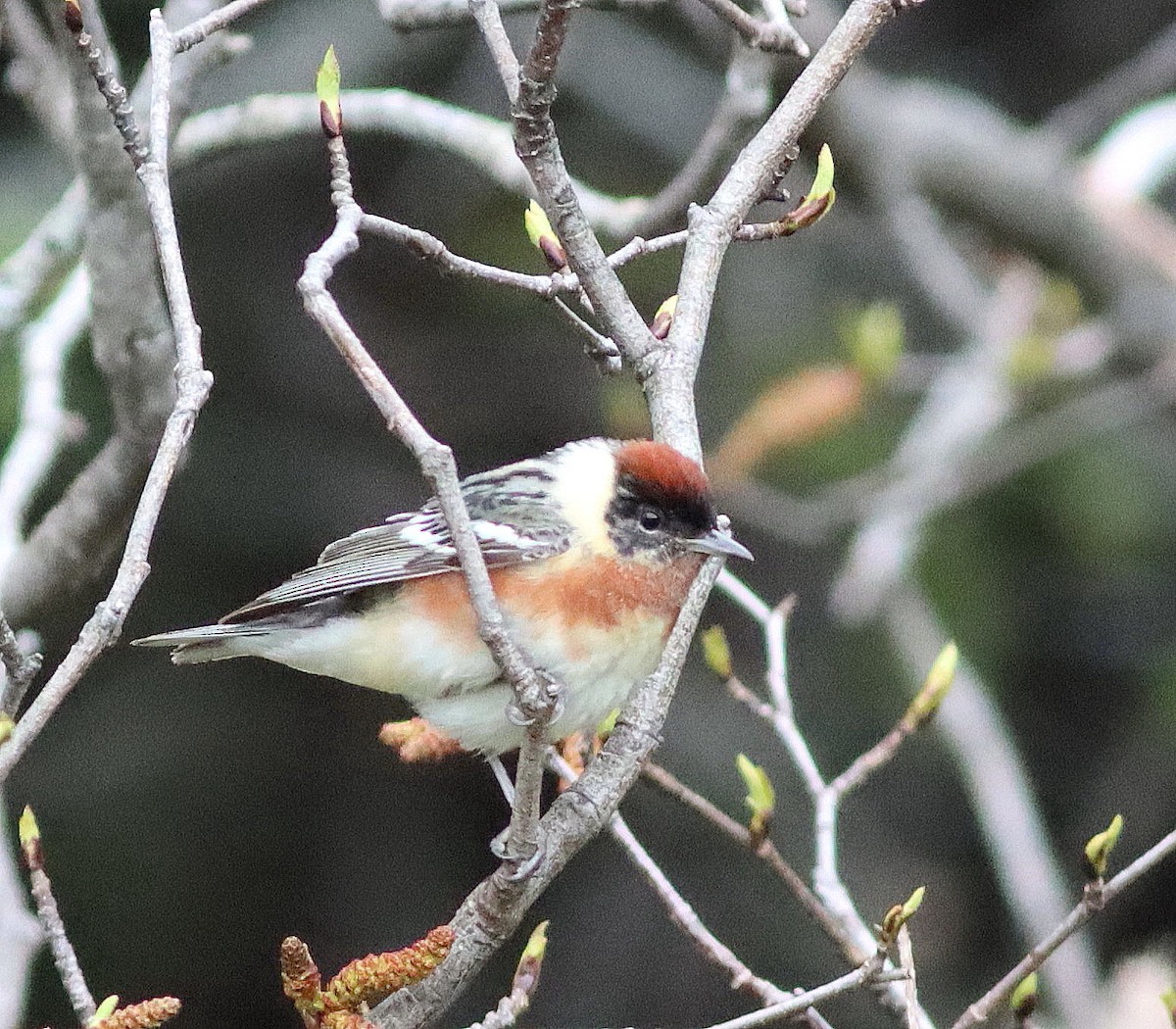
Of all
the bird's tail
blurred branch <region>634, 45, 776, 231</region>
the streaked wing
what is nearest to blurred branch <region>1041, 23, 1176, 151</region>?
blurred branch <region>634, 45, 776, 231</region>

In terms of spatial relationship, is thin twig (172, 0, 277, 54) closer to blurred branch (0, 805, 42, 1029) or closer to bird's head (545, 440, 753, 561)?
bird's head (545, 440, 753, 561)

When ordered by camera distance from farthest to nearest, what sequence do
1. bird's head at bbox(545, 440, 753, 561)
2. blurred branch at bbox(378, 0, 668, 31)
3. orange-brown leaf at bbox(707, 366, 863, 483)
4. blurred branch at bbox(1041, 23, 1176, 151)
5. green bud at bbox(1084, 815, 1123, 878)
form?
blurred branch at bbox(1041, 23, 1176, 151), orange-brown leaf at bbox(707, 366, 863, 483), blurred branch at bbox(378, 0, 668, 31), bird's head at bbox(545, 440, 753, 561), green bud at bbox(1084, 815, 1123, 878)

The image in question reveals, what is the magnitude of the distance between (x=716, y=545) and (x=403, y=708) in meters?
2.93

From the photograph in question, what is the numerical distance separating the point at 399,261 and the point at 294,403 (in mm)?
739

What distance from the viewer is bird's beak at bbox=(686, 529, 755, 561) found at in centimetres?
310

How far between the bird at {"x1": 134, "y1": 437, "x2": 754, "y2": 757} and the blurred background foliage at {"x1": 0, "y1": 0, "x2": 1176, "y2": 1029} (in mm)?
1985

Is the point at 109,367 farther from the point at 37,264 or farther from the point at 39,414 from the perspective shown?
the point at 37,264

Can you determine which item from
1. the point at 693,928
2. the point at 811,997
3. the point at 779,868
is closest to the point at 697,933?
the point at 693,928

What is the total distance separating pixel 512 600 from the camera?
10.3ft

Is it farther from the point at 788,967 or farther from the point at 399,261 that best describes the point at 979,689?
the point at 399,261

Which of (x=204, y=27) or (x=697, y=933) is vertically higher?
(x=204, y=27)

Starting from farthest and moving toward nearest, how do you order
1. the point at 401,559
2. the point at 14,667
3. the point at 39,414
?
the point at 39,414, the point at 401,559, the point at 14,667

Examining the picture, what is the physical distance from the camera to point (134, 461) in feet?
11.2

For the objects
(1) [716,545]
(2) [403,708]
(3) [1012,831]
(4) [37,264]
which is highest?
(4) [37,264]
